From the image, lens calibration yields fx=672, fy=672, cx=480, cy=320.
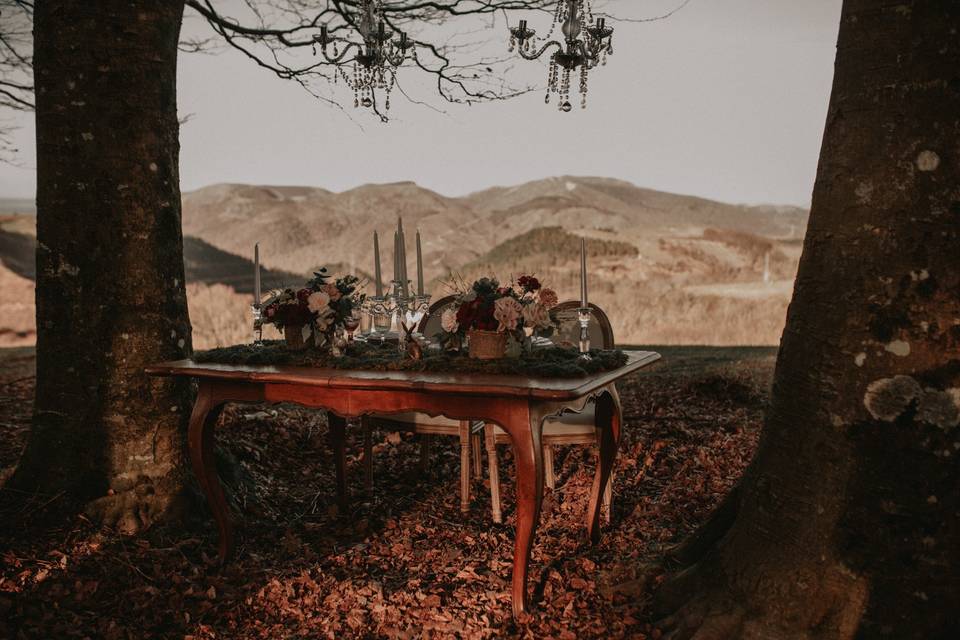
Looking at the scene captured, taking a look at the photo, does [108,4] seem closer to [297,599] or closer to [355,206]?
[297,599]

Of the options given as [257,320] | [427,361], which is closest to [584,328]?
[427,361]

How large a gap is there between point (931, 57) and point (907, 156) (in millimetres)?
270

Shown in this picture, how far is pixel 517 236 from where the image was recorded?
85.8 ft

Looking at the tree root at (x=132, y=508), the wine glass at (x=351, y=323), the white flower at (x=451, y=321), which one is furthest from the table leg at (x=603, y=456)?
the tree root at (x=132, y=508)

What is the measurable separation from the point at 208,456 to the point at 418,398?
110 centimetres

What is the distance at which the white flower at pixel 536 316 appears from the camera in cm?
265

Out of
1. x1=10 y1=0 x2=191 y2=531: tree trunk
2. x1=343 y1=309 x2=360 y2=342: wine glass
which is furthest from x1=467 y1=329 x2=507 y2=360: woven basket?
x1=10 y1=0 x2=191 y2=531: tree trunk

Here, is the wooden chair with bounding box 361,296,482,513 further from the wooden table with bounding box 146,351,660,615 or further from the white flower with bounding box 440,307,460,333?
the wooden table with bounding box 146,351,660,615

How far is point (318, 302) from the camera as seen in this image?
114 inches

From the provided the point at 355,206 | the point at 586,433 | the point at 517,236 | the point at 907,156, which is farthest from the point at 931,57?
the point at 355,206

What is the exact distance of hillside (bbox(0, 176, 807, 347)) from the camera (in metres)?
14.4

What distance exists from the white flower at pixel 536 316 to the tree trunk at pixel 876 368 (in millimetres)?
928

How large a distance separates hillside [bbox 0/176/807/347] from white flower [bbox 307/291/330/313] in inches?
342

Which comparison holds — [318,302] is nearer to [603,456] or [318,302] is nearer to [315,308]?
[315,308]
